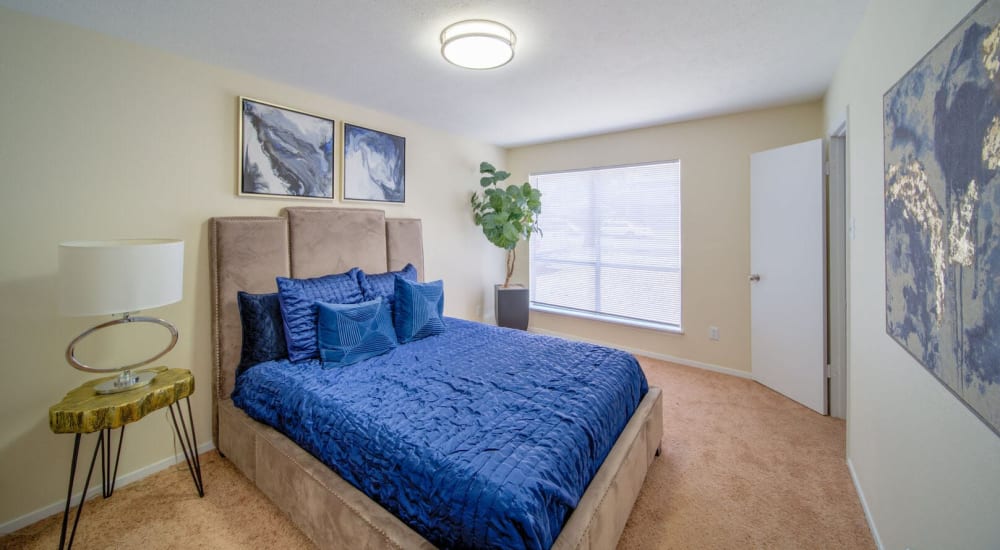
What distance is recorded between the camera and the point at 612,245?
444 cm

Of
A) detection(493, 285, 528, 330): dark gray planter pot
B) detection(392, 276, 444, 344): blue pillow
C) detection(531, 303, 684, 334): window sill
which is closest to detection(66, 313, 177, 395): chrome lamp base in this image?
detection(392, 276, 444, 344): blue pillow

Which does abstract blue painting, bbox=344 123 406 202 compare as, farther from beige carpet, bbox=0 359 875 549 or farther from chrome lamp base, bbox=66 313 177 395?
beige carpet, bbox=0 359 875 549

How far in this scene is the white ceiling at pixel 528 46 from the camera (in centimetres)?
188

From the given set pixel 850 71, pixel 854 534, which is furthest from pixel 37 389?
pixel 850 71

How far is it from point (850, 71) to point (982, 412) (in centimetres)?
218

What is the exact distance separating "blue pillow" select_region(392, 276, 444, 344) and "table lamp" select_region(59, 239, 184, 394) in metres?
1.30

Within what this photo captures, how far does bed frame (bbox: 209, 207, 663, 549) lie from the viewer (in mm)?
1432

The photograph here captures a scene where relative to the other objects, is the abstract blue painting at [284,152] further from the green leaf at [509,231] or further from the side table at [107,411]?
the green leaf at [509,231]

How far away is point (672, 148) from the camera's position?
3.90m

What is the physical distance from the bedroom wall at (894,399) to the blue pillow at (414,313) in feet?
8.14

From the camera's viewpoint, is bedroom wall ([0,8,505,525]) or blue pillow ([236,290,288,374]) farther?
blue pillow ([236,290,288,374])

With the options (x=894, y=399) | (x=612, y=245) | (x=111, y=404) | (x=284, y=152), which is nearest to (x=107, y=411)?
(x=111, y=404)

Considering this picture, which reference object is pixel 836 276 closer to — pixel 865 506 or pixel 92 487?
pixel 865 506

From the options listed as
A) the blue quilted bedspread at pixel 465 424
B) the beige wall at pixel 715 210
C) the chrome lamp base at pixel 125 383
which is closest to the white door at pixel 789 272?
the beige wall at pixel 715 210
